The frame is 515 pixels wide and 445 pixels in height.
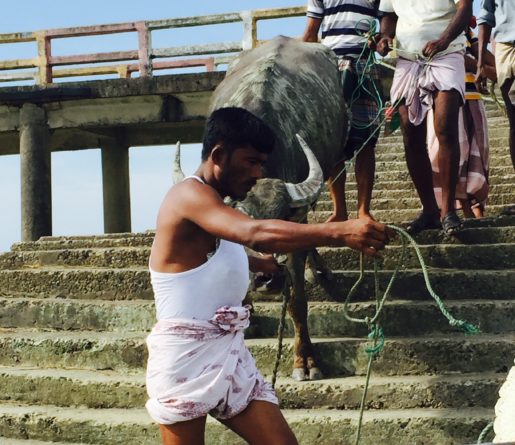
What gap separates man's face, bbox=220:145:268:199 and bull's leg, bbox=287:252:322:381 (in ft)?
7.17

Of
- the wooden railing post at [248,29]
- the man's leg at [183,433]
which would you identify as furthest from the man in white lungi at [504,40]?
the wooden railing post at [248,29]

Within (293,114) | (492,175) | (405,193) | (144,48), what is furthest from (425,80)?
(144,48)

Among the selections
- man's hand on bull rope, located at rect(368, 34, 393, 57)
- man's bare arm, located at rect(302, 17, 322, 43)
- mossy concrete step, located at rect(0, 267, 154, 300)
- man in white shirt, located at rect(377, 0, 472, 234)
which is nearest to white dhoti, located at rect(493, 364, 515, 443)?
man in white shirt, located at rect(377, 0, 472, 234)

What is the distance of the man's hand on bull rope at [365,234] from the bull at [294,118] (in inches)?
71.8

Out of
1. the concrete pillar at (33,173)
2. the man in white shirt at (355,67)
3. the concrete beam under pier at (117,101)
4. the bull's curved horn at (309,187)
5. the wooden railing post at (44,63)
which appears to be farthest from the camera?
the wooden railing post at (44,63)

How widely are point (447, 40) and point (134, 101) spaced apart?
6.44 metres

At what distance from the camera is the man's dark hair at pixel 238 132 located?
301 cm

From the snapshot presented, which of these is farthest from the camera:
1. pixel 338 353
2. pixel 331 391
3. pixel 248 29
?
pixel 248 29

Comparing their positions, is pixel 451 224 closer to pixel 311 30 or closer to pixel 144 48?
pixel 311 30

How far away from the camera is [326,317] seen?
219 inches


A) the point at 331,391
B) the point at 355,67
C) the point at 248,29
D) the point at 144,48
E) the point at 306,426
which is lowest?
the point at 306,426

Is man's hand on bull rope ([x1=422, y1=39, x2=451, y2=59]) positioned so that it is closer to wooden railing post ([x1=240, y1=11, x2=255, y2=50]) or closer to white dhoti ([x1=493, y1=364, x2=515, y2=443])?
white dhoti ([x1=493, y1=364, x2=515, y2=443])

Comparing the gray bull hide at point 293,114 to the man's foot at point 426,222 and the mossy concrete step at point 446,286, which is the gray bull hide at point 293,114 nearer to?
the mossy concrete step at point 446,286

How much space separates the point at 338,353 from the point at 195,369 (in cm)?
231
